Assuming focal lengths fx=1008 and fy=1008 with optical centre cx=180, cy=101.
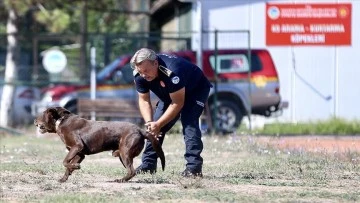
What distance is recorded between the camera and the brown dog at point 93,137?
10766 mm

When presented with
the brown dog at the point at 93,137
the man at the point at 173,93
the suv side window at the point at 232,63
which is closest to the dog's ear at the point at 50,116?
the brown dog at the point at 93,137

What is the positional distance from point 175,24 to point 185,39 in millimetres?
5967

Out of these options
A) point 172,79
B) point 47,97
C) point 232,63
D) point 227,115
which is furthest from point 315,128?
point 172,79

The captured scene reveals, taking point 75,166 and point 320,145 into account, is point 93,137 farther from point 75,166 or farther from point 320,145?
point 320,145

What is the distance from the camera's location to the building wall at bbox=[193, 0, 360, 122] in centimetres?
2456

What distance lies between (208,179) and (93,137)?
55.7 inches

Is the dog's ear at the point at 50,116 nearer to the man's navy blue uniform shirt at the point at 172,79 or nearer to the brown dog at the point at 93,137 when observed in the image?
the brown dog at the point at 93,137

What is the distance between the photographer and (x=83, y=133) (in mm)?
10977

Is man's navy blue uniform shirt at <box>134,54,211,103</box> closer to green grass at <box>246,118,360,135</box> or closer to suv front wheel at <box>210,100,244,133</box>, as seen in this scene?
green grass at <box>246,118,360,135</box>

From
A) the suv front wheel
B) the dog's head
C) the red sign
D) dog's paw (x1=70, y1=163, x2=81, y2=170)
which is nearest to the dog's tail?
dog's paw (x1=70, y1=163, x2=81, y2=170)

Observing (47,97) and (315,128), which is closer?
(315,128)

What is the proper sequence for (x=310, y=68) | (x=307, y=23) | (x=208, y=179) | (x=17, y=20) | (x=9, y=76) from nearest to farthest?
(x=208, y=179) < (x=307, y=23) < (x=310, y=68) < (x=9, y=76) < (x=17, y=20)

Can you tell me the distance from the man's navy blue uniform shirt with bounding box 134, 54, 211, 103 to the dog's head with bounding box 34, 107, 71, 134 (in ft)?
3.02

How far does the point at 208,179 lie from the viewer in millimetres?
11344
